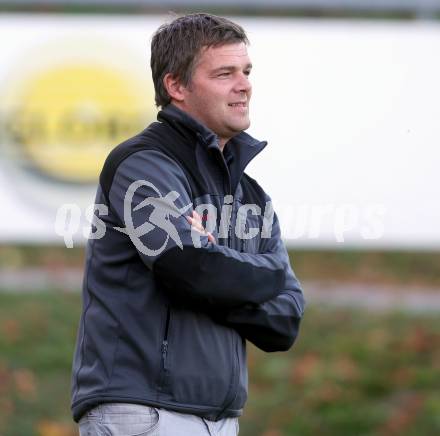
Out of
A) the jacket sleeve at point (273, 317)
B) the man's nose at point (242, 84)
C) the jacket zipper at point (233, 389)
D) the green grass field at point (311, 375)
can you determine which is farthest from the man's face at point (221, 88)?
the green grass field at point (311, 375)

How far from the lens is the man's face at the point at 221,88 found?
144 inches

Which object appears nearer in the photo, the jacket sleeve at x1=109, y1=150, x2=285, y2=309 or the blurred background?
the jacket sleeve at x1=109, y1=150, x2=285, y2=309

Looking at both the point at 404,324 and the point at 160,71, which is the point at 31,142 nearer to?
the point at 404,324

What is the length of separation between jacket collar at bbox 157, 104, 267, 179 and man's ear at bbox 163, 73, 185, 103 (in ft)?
A: 0.12

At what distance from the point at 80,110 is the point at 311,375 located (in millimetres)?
2565

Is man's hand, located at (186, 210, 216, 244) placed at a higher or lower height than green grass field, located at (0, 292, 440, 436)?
higher

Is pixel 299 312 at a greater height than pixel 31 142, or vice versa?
pixel 31 142

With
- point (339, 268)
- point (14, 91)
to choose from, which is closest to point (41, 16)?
point (14, 91)

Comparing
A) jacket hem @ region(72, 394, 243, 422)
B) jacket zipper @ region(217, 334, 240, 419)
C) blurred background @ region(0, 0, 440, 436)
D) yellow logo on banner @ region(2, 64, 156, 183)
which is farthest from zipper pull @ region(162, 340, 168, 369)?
yellow logo on banner @ region(2, 64, 156, 183)

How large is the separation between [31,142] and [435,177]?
295 centimetres

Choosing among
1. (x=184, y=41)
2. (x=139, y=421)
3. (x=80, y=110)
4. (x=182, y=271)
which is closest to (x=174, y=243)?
(x=182, y=271)

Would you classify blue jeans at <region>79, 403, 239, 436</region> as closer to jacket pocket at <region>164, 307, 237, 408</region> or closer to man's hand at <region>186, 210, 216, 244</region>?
jacket pocket at <region>164, 307, 237, 408</region>

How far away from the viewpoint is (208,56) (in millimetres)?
3654

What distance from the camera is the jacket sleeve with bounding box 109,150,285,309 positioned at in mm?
3387
